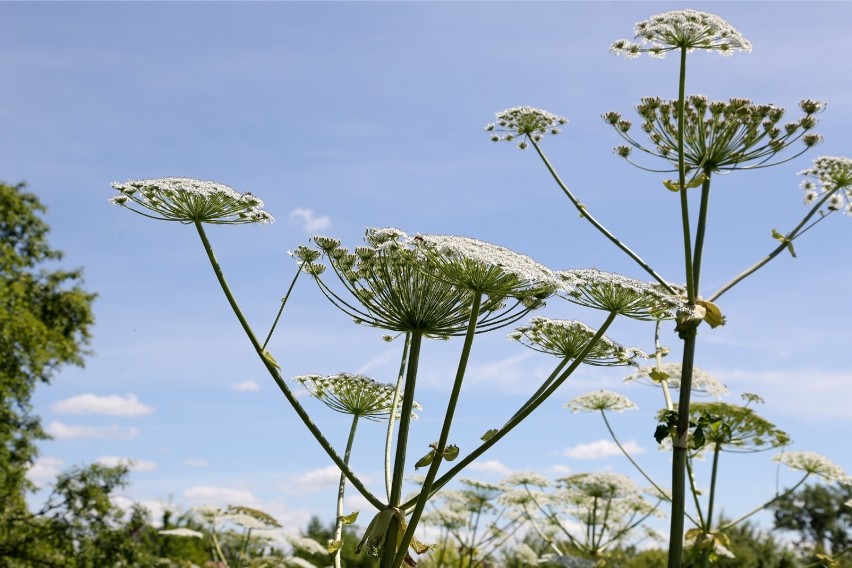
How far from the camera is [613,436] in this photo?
30.2ft

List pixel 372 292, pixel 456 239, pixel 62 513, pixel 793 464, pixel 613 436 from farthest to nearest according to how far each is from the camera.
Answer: pixel 62 513
pixel 793 464
pixel 613 436
pixel 372 292
pixel 456 239

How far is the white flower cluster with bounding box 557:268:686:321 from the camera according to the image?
4.86 m

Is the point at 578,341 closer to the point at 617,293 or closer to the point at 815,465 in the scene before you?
the point at 617,293

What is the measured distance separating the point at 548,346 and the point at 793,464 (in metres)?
7.04

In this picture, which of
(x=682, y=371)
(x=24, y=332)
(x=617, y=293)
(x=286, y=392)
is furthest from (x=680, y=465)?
(x=24, y=332)

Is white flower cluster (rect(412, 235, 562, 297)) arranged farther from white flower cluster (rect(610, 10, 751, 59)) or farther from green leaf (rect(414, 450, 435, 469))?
white flower cluster (rect(610, 10, 751, 59))

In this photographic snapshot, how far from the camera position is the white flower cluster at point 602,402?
9.96m

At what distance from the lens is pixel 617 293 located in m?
4.89


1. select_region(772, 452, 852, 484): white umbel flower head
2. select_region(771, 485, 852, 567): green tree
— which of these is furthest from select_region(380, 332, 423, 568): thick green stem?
select_region(771, 485, 852, 567): green tree

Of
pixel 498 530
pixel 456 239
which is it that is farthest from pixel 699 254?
pixel 498 530

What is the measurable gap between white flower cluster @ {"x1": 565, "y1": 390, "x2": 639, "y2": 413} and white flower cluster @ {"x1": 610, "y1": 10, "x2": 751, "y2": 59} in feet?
14.2

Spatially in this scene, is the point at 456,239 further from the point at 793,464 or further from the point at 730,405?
the point at 793,464

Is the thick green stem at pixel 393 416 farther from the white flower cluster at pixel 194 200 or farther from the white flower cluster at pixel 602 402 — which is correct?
the white flower cluster at pixel 602 402

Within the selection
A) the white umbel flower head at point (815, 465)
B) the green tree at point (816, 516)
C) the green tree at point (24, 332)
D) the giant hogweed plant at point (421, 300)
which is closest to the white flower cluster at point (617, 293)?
the giant hogweed plant at point (421, 300)
